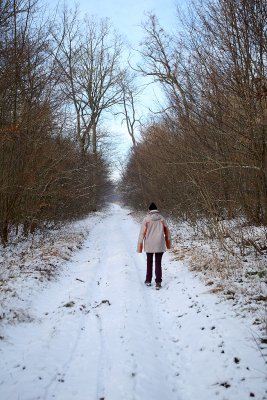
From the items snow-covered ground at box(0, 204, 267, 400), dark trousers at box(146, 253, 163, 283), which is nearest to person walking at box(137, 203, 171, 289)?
dark trousers at box(146, 253, 163, 283)

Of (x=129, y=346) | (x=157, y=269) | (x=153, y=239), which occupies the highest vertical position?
(x=153, y=239)

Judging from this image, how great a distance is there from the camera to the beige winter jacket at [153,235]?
7.71 m

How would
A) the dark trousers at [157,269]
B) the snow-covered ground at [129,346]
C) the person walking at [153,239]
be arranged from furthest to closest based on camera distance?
the person walking at [153,239] → the dark trousers at [157,269] → the snow-covered ground at [129,346]

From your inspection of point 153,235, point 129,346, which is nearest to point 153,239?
point 153,235

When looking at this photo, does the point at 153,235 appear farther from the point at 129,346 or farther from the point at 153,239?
the point at 129,346

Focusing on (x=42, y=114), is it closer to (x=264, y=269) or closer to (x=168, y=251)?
(x=168, y=251)

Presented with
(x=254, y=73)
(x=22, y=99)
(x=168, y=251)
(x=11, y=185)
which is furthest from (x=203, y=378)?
(x=22, y=99)

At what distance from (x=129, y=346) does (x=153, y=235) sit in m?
3.65

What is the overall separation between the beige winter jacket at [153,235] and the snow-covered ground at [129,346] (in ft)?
3.25

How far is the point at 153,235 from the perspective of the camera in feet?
25.7

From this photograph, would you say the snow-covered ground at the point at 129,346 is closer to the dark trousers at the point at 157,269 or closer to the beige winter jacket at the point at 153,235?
the dark trousers at the point at 157,269

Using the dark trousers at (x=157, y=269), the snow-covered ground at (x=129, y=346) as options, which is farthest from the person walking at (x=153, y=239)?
the snow-covered ground at (x=129, y=346)

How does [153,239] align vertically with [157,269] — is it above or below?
above

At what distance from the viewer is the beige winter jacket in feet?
25.3
